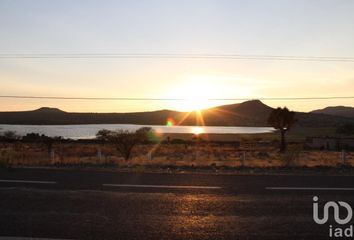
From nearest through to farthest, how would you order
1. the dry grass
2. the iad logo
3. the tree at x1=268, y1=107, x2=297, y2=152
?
the iad logo < the dry grass < the tree at x1=268, y1=107, x2=297, y2=152

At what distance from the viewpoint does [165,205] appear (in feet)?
30.0

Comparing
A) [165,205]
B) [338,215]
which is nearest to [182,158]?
[165,205]

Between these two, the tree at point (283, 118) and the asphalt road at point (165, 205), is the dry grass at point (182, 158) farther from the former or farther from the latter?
the asphalt road at point (165, 205)

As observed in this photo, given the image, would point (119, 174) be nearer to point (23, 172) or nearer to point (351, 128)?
point (23, 172)

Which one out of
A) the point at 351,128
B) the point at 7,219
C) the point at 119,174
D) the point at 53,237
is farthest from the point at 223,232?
the point at 351,128

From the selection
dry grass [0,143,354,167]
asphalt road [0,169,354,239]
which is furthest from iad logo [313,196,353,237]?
dry grass [0,143,354,167]

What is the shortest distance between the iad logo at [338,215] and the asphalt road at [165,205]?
11 cm

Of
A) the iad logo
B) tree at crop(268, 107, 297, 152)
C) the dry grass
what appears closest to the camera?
the iad logo

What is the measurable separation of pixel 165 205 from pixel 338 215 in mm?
3246

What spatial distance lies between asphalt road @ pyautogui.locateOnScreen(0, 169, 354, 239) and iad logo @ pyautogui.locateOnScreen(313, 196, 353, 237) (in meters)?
0.11

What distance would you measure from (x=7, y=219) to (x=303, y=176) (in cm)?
900

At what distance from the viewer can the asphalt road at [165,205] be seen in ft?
23.7

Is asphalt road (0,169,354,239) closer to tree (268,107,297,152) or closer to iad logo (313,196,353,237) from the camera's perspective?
iad logo (313,196,353,237)

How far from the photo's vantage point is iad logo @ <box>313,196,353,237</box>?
7152mm
